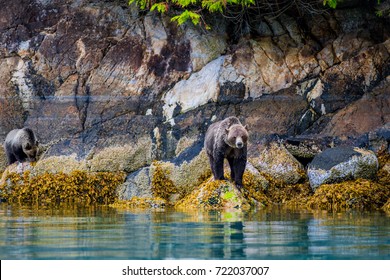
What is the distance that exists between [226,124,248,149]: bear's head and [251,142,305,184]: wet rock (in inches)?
81.4

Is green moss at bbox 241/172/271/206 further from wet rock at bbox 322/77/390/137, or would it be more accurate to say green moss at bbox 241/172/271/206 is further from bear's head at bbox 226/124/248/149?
wet rock at bbox 322/77/390/137

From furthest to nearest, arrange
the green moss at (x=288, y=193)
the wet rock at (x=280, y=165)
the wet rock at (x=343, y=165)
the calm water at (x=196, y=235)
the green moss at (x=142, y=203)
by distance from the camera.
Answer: the wet rock at (x=280, y=165) < the green moss at (x=288, y=193) < the green moss at (x=142, y=203) < the wet rock at (x=343, y=165) < the calm water at (x=196, y=235)

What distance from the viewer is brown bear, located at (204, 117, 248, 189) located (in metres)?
15.3

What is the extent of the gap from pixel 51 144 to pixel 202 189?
4.88 meters

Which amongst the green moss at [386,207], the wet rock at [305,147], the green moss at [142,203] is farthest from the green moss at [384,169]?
the green moss at [142,203]

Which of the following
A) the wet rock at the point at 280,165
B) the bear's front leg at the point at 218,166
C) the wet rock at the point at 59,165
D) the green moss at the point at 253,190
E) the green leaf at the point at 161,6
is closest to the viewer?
the bear's front leg at the point at 218,166

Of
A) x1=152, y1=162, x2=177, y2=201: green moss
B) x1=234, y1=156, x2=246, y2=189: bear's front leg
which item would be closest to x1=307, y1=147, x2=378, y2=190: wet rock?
x1=234, y1=156, x2=246, y2=189: bear's front leg

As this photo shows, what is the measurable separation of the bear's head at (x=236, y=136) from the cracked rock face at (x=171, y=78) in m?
2.50

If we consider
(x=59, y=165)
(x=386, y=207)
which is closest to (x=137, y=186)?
(x=59, y=165)

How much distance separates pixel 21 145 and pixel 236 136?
563cm

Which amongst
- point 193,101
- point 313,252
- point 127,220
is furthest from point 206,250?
point 193,101

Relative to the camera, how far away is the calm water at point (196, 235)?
845 centimetres

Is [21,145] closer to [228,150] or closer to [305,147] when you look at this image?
[228,150]

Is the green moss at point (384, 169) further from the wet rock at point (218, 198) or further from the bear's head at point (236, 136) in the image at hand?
the bear's head at point (236, 136)
